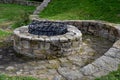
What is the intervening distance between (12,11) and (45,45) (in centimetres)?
901

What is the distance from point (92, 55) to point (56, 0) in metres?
7.28

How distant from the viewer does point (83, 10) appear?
10859mm

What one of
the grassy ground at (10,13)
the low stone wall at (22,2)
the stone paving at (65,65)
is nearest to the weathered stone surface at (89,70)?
the stone paving at (65,65)

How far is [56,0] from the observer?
43.4ft

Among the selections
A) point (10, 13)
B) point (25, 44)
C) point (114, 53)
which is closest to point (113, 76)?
point (114, 53)

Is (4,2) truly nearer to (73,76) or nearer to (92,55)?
(92,55)

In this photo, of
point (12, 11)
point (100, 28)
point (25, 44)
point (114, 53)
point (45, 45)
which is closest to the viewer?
point (114, 53)

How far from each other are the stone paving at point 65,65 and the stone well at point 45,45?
5.8 inches

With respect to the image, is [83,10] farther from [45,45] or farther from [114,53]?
[114,53]

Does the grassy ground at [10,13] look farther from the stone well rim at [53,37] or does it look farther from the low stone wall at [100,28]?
the low stone wall at [100,28]

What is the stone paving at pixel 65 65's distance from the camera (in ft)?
16.2

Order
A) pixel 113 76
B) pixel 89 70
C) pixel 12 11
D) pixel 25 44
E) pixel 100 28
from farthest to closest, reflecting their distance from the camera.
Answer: pixel 12 11 → pixel 100 28 → pixel 25 44 → pixel 89 70 → pixel 113 76

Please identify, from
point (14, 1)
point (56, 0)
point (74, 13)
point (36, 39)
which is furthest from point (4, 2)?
point (36, 39)

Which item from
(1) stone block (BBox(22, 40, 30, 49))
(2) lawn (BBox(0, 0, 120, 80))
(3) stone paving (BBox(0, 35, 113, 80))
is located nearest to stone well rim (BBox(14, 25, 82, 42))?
(1) stone block (BBox(22, 40, 30, 49))
